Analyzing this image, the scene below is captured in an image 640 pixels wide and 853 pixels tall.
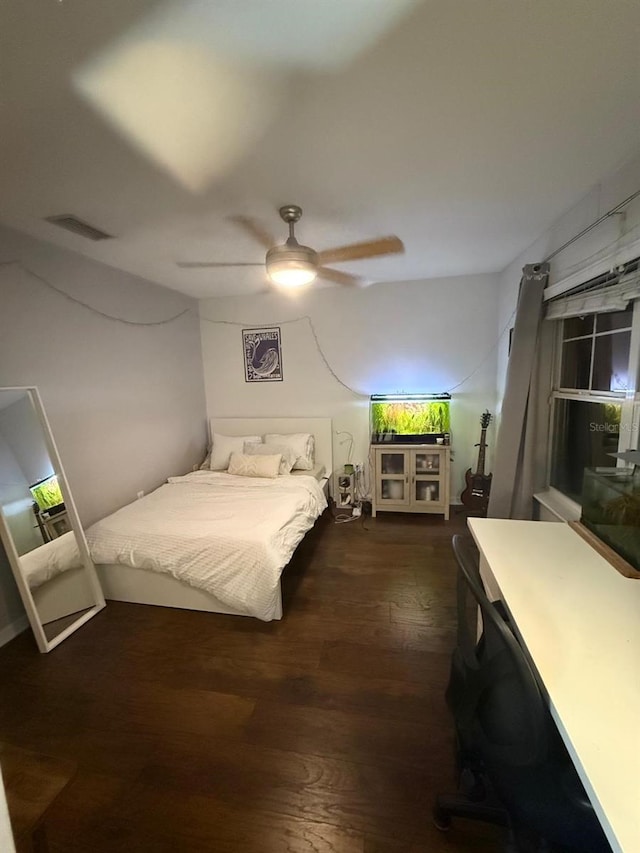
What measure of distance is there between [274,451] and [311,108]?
2.81 metres

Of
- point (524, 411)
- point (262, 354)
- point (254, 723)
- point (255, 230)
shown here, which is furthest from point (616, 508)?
point (262, 354)

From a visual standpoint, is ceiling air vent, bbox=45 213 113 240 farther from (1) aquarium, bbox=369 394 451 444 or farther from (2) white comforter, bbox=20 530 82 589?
(1) aquarium, bbox=369 394 451 444

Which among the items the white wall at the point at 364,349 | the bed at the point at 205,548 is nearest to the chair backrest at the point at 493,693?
the bed at the point at 205,548

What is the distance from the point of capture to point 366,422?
379cm

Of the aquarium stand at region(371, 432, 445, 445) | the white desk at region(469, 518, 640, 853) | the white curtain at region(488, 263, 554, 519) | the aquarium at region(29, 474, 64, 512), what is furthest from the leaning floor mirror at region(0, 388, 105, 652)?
the white curtain at region(488, 263, 554, 519)

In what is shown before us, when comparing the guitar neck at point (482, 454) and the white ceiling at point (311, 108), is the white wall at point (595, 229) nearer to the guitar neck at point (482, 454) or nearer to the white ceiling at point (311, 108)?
the white ceiling at point (311, 108)

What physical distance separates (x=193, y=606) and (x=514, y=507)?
2.24 meters

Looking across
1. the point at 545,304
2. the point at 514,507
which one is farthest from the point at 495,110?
the point at 514,507

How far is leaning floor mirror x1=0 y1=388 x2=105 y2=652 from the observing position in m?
2.04

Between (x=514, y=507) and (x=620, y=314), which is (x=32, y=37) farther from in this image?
(x=514, y=507)

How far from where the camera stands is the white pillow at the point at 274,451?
139 inches

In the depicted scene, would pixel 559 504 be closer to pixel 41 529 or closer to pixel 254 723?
pixel 254 723

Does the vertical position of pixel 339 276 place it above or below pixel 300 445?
above

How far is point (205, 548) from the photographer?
2146 millimetres
